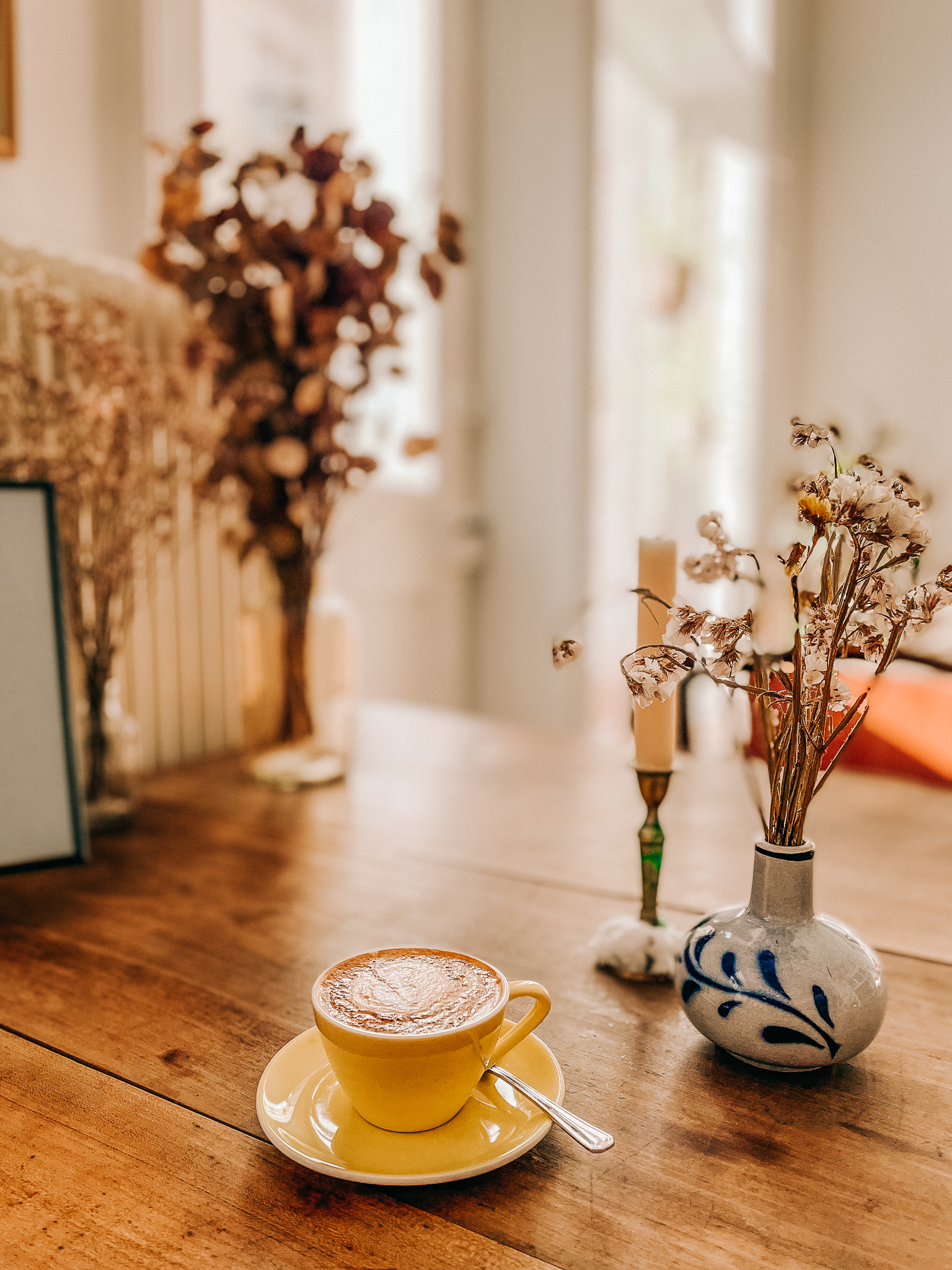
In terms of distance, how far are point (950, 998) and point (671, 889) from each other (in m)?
0.26

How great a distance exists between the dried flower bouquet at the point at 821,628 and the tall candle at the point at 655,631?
3.3 inches

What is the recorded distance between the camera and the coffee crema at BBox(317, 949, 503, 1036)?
1.68 ft

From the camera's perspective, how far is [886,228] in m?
3.80

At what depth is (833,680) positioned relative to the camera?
1.94 ft

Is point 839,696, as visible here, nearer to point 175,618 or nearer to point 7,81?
point 175,618

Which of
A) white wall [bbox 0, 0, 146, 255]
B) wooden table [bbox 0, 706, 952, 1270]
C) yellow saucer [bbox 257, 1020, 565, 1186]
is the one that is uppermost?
white wall [bbox 0, 0, 146, 255]

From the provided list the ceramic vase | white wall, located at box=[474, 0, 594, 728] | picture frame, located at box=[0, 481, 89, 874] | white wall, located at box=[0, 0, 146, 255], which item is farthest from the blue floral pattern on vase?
white wall, located at box=[474, 0, 594, 728]

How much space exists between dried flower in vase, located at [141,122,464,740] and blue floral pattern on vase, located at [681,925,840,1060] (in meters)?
0.78

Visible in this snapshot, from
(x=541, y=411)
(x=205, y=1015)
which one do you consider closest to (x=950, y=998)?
(x=205, y=1015)

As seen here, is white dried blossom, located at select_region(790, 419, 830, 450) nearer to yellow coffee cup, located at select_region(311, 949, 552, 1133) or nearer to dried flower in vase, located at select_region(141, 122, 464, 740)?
yellow coffee cup, located at select_region(311, 949, 552, 1133)

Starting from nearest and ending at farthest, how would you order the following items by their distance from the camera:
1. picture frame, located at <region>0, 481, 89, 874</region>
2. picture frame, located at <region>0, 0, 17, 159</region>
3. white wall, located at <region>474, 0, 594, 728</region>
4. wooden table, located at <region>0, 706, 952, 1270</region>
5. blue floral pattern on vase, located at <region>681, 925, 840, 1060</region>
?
1. wooden table, located at <region>0, 706, 952, 1270</region>
2. blue floral pattern on vase, located at <region>681, 925, 840, 1060</region>
3. picture frame, located at <region>0, 481, 89, 874</region>
4. picture frame, located at <region>0, 0, 17, 159</region>
5. white wall, located at <region>474, 0, 594, 728</region>

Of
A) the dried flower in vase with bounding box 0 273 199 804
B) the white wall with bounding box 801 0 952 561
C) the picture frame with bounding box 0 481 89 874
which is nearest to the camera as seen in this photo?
the picture frame with bounding box 0 481 89 874

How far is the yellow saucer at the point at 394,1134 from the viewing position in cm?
49

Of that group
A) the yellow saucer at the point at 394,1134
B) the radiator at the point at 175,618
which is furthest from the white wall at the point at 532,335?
the yellow saucer at the point at 394,1134
